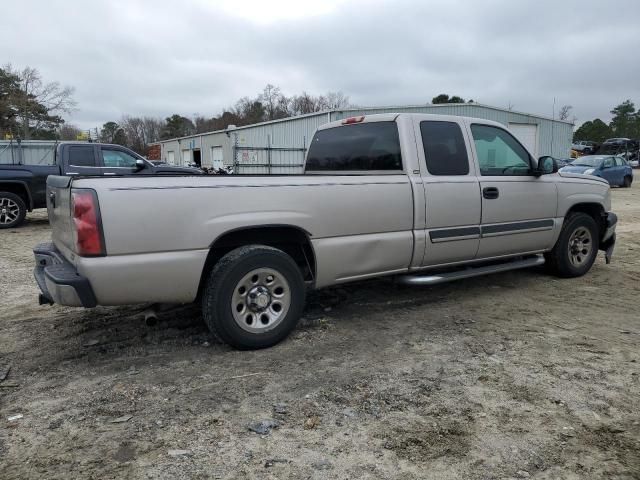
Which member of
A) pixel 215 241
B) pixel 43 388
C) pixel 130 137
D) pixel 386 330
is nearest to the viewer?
pixel 43 388

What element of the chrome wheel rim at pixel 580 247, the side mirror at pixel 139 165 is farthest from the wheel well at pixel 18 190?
the chrome wheel rim at pixel 580 247

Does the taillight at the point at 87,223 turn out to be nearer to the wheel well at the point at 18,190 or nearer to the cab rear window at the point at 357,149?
the cab rear window at the point at 357,149

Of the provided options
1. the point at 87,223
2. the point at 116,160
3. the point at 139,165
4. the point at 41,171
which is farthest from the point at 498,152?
the point at 41,171

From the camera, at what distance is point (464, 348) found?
4.12 m

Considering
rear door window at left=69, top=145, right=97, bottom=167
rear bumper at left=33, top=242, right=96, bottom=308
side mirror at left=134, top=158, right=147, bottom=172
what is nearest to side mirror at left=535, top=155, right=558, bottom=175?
rear bumper at left=33, top=242, right=96, bottom=308

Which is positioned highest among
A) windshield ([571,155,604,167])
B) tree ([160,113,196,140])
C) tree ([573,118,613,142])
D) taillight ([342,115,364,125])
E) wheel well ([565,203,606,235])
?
tree ([160,113,196,140])

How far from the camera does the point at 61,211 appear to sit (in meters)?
3.88

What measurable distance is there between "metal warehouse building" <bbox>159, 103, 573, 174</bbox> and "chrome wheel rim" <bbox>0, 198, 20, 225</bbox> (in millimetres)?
16250

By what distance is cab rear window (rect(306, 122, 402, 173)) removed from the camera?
492cm

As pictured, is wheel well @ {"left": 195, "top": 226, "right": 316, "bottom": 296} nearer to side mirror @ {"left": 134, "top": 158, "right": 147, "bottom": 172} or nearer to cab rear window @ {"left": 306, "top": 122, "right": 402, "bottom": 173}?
cab rear window @ {"left": 306, "top": 122, "right": 402, "bottom": 173}

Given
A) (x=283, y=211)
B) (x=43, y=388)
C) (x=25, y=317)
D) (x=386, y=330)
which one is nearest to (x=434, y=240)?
(x=386, y=330)

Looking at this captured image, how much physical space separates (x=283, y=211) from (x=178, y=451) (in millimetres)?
1903

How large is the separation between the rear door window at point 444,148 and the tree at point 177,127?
85914 mm

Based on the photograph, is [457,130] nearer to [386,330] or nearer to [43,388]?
[386,330]
